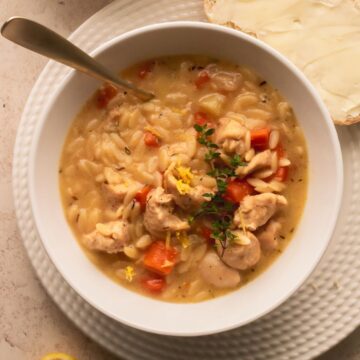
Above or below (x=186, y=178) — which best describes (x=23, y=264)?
below

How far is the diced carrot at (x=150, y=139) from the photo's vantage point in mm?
3711

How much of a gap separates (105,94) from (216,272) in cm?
126

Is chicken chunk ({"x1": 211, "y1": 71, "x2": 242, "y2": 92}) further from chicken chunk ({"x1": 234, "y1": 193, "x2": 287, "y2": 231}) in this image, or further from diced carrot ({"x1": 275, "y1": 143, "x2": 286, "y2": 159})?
chicken chunk ({"x1": 234, "y1": 193, "x2": 287, "y2": 231})

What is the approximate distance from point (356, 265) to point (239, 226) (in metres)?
0.93

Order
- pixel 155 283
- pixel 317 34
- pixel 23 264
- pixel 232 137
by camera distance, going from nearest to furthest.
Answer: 1. pixel 232 137
2. pixel 155 283
3. pixel 317 34
4. pixel 23 264

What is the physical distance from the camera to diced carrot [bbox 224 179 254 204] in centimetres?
363

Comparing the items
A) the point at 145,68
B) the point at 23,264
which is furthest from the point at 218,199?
the point at 23,264

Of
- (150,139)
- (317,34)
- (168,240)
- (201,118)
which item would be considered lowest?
(168,240)

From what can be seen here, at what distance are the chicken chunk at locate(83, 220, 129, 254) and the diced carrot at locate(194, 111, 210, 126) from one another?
2.41 ft

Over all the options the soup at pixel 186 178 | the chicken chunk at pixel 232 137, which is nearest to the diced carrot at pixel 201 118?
the soup at pixel 186 178

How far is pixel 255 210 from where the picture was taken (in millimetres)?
3527

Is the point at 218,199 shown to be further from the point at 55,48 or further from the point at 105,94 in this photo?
the point at 55,48

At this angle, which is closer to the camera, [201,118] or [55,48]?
[55,48]

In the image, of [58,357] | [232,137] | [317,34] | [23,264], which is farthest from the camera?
[23,264]
